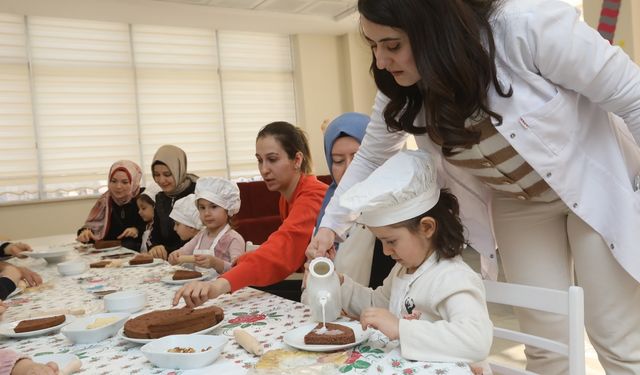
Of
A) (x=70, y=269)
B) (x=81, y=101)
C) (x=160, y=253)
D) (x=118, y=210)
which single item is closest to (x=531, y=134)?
(x=70, y=269)

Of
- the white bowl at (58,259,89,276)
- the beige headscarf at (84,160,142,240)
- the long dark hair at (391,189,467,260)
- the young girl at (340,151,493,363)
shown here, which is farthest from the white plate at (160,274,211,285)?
the beige headscarf at (84,160,142,240)

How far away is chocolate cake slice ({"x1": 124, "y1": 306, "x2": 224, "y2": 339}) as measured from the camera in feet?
3.78

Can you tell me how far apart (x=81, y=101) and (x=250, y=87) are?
2.22m

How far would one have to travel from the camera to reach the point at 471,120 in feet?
4.00

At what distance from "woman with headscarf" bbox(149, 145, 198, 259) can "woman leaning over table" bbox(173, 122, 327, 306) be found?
139 centimetres

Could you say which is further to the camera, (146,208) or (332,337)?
(146,208)

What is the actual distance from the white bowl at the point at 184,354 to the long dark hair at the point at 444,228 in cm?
45

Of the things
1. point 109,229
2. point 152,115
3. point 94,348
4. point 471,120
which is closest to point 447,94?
point 471,120

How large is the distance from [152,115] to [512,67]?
20.3 feet

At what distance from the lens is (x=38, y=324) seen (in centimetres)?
133

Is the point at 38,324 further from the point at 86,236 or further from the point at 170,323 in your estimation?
the point at 86,236

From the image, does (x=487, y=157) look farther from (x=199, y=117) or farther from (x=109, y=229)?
(x=199, y=117)

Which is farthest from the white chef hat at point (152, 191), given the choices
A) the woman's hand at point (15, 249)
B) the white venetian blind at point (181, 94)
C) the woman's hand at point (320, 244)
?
the white venetian blind at point (181, 94)

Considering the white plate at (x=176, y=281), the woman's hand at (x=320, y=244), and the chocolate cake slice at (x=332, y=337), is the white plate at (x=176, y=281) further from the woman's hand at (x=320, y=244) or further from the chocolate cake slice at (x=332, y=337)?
the chocolate cake slice at (x=332, y=337)
